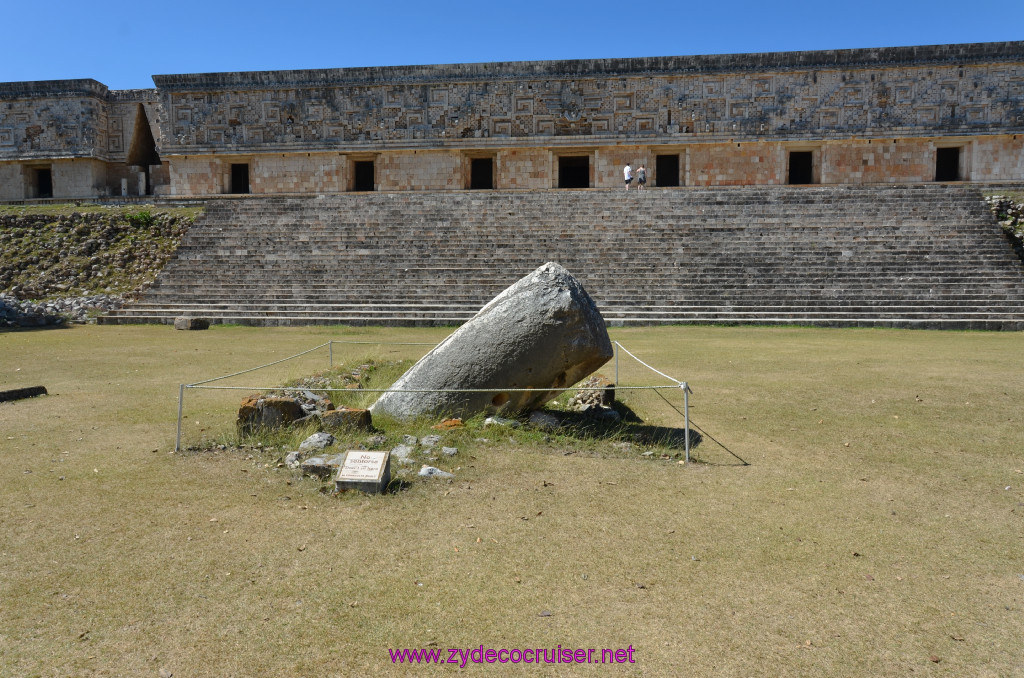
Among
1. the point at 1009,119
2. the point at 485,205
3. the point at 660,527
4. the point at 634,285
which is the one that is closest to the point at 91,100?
the point at 485,205

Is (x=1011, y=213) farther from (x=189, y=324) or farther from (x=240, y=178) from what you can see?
(x=240, y=178)

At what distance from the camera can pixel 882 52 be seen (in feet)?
72.6

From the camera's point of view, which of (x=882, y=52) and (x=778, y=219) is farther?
(x=882, y=52)

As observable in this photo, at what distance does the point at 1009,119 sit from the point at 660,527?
83.3 feet

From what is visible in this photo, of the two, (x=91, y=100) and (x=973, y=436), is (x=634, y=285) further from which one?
(x=91, y=100)

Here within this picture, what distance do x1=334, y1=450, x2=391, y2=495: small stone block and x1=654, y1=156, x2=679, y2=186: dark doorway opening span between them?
73.2 ft

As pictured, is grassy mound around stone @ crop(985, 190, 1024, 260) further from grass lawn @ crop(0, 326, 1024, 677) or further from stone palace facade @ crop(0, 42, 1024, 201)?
grass lawn @ crop(0, 326, 1024, 677)

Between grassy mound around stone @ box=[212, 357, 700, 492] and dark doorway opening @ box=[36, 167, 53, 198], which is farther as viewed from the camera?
dark doorway opening @ box=[36, 167, 53, 198]

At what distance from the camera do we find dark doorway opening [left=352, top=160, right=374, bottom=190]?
85.0 feet

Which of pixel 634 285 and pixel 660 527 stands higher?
pixel 634 285

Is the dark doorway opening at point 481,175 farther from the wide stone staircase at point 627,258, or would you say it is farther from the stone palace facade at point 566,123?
the wide stone staircase at point 627,258

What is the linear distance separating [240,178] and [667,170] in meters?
16.6

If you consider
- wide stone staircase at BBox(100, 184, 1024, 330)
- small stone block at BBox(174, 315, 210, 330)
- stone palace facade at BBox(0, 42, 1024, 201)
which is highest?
stone palace facade at BBox(0, 42, 1024, 201)

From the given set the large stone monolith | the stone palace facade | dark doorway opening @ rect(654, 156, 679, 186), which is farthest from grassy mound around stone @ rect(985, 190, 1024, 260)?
the large stone monolith
